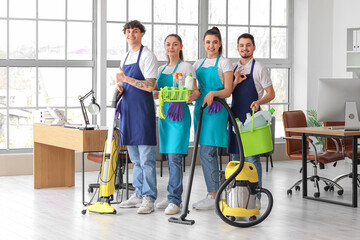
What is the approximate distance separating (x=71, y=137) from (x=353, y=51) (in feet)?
15.7

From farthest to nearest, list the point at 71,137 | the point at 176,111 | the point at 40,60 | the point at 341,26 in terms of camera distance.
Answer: the point at 341,26, the point at 40,60, the point at 71,137, the point at 176,111

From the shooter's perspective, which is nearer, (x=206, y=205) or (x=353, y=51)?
(x=206, y=205)

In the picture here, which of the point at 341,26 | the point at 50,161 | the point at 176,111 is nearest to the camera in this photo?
the point at 176,111

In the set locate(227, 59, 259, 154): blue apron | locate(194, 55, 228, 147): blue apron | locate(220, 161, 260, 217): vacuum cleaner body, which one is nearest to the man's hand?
locate(227, 59, 259, 154): blue apron

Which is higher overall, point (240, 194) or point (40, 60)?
point (40, 60)

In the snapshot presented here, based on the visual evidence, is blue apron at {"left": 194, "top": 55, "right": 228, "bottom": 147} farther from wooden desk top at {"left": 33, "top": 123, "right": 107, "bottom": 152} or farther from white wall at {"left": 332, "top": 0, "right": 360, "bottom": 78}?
white wall at {"left": 332, "top": 0, "right": 360, "bottom": 78}

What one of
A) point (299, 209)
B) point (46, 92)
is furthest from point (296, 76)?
point (299, 209)

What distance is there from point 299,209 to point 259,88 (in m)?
1.13

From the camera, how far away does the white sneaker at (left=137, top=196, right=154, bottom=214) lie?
5488 mm

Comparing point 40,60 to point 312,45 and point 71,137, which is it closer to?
point 71,137

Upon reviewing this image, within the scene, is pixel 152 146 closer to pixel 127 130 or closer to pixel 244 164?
pixel 127 130

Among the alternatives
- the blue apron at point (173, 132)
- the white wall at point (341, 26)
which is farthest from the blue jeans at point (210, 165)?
the white wall at point (341, 26)

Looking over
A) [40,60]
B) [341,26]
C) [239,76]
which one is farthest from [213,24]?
[239,76]

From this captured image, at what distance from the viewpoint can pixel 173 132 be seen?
5465 millimetres
